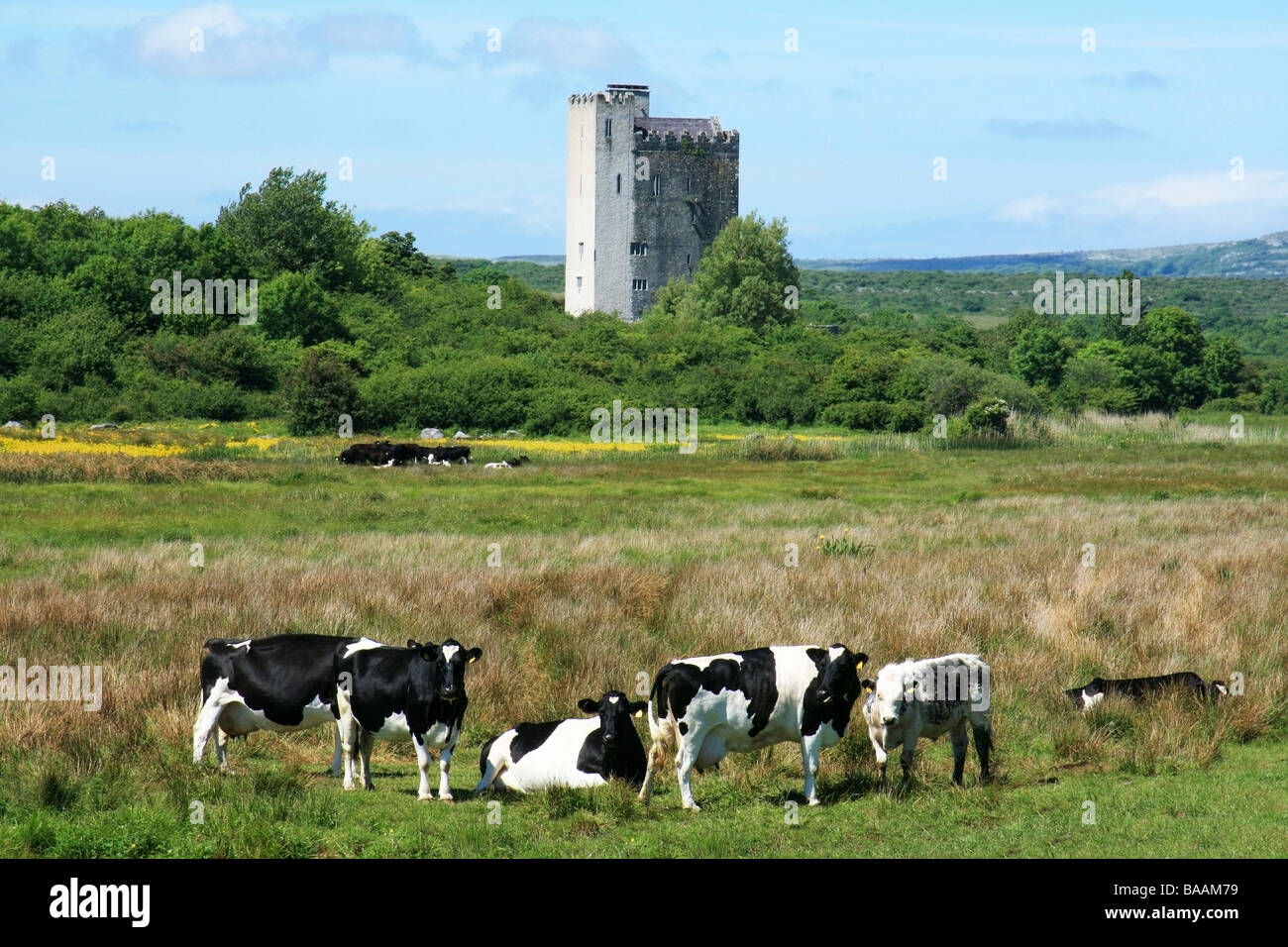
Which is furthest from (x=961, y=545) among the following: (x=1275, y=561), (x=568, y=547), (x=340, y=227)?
(x=340, y=227)

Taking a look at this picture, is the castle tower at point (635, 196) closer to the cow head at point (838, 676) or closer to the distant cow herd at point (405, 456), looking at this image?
the distant cow herd at point (405, 456)

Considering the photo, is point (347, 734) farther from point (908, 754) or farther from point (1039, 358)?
point (1039, 358)

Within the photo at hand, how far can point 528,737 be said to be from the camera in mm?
11922

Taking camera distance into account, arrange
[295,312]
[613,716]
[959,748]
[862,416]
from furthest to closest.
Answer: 1. [295,312]
2. [862,416]
3. [959,748]
4. [613,716]

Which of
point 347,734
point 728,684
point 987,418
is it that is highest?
point 987,418

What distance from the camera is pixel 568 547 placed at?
25.8 meters

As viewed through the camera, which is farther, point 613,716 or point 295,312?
point 295,312

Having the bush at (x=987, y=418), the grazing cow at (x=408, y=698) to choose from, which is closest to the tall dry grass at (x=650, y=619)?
the grazing cow at (x=408, y=698)

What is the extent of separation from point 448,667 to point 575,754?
1485 mm

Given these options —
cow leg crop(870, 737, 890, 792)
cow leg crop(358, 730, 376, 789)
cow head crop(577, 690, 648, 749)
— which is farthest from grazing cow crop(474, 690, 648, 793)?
cow leg crop(870, 737, 890, 792)

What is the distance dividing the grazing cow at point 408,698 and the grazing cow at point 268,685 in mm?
207

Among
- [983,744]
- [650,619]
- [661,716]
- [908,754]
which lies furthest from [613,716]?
[650,619]

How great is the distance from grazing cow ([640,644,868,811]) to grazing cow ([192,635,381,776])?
2611mm
